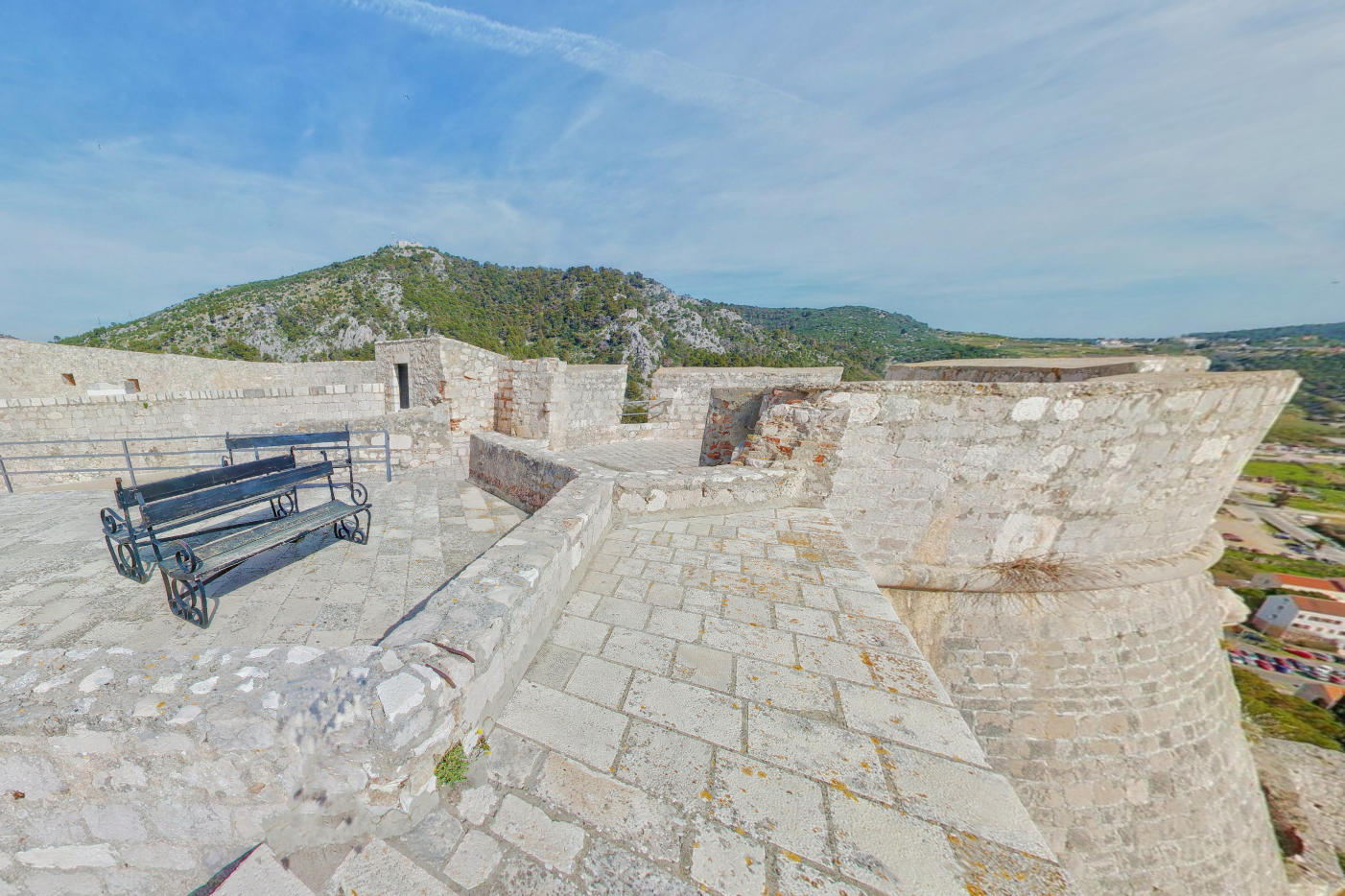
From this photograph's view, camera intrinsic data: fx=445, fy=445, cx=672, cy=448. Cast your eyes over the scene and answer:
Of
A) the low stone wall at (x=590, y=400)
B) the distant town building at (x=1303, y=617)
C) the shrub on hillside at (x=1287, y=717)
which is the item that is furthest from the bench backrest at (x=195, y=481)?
the distant town building at (x=1303, y=617)

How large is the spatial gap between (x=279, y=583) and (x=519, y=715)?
2575 mm

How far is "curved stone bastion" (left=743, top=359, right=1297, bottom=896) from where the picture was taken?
12.4ft

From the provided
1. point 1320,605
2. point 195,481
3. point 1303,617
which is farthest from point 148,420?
point 1320,605

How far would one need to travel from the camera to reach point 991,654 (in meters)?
4.00

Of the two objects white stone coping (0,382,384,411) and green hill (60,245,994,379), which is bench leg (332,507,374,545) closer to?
white stone coping (0,382,384,411)

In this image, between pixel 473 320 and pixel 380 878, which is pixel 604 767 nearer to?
pixel 380 878

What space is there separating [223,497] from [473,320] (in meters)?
47.0

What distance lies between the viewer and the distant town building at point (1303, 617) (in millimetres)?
28656

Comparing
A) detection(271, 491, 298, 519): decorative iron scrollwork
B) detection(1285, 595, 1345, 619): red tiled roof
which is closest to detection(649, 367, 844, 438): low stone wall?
detection(271, 491, 298, 519): decorative iron scrollwork

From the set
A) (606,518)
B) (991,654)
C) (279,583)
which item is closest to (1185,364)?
(991,654)

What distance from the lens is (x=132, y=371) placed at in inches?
507

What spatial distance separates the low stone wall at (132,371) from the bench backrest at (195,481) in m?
7.43

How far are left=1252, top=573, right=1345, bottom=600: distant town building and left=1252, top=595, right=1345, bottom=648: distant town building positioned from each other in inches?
29.6

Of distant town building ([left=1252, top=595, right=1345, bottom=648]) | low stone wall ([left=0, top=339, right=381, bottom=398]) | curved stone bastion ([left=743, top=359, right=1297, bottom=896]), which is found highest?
low stone wall ([left=0, top=339, right=381, bottom=398])
